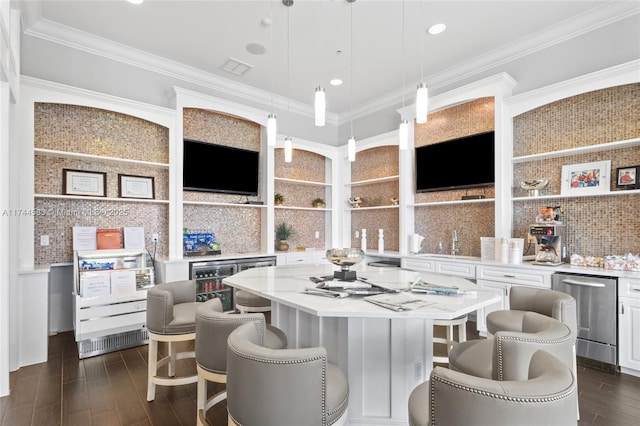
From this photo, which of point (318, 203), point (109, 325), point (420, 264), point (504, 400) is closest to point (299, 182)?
point (318, 203)

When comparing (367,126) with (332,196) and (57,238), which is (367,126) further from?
(57,238)

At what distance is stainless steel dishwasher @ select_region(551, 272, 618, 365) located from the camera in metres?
2.76

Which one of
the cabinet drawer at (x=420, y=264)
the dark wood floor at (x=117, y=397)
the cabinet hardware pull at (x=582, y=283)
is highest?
the cabinet hardware pull at (x=582, y=283)

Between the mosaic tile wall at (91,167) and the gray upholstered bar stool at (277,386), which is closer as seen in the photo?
the gray upholstered bar stool at (277,386)

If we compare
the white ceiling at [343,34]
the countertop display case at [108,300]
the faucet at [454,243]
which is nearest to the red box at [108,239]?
the countertop display case at [108,300]

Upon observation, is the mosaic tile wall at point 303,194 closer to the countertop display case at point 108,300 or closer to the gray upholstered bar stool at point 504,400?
the countertop display case at point 108,300

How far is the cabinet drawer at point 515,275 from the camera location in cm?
317

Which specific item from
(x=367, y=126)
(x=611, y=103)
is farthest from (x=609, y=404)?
(x=367, y=126)

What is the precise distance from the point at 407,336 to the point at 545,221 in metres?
2.45

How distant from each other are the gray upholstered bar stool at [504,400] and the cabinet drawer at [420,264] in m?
3.22

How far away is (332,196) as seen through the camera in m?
5.82

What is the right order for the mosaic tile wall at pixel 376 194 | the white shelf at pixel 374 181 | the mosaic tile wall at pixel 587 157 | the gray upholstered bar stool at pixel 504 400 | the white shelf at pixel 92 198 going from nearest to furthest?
the gray upholstered bar stool at pixel 504 400 < the mosaic tile wall at pixel 587 157 < the white shelf at pixel 92 198 < the white shelf at pixel 374 181 < the mosaic tile wall at pixel 376 194

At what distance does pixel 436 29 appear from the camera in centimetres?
344

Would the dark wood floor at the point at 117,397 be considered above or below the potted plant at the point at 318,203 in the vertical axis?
below
